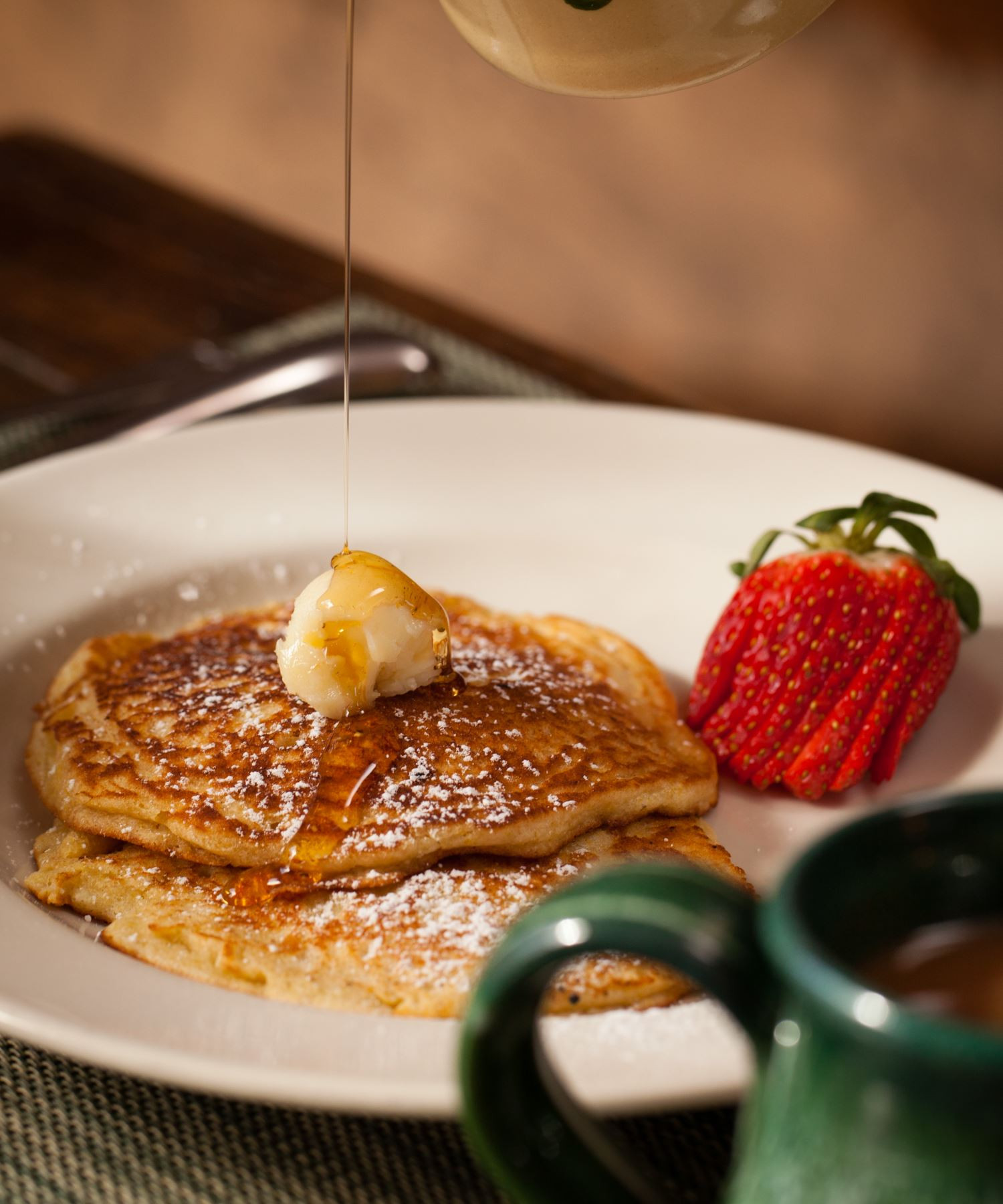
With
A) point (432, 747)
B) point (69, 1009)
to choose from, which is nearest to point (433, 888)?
point (432, 747)

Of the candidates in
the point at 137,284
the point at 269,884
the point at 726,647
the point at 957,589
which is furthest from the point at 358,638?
the point at 137,284

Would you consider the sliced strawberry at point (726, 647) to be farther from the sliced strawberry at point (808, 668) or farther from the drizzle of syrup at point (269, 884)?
the drizzle of syrup at point (269, 884)

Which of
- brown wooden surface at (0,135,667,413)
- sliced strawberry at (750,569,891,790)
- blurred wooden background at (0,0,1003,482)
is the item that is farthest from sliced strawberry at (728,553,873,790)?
blurred wooden background at (0,0,1003,482)

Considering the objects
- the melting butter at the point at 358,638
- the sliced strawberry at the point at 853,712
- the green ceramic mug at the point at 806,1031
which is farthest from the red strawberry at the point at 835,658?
the green ceramic mug at the point at 806,1031

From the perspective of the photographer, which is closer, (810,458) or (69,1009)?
(69,1009)

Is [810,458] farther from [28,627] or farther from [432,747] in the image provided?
[28,627]
